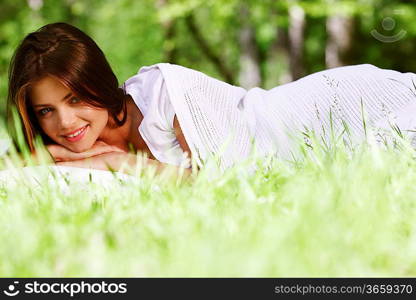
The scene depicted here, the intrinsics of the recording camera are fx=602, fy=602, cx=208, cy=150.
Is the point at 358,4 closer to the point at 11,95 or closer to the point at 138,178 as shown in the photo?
the point at 11,95

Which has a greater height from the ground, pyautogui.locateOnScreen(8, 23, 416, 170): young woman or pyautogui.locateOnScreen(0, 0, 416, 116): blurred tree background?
pyautogui.locateOnScreen(0, 0, 416, 116): blurred tree background

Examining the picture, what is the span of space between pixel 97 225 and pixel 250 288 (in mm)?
502

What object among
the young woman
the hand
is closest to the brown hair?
the young woman

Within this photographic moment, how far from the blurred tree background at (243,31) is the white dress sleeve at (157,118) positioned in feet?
20.5

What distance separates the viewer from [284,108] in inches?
123

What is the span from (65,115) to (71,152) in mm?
249

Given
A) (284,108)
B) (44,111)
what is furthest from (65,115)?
(284,108)

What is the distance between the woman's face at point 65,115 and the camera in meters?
2.83

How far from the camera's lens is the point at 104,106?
9.93ft

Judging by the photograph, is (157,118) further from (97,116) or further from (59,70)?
(59,70)

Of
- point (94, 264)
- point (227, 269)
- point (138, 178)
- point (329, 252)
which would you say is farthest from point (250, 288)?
point (138, 178)

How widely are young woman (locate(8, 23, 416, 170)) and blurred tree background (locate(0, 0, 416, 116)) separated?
19.8 feet

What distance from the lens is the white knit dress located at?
2.83 metres

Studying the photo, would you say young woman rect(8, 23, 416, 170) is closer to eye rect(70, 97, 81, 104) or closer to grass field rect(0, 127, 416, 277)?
eye rect(70, 97, 81, 104)
